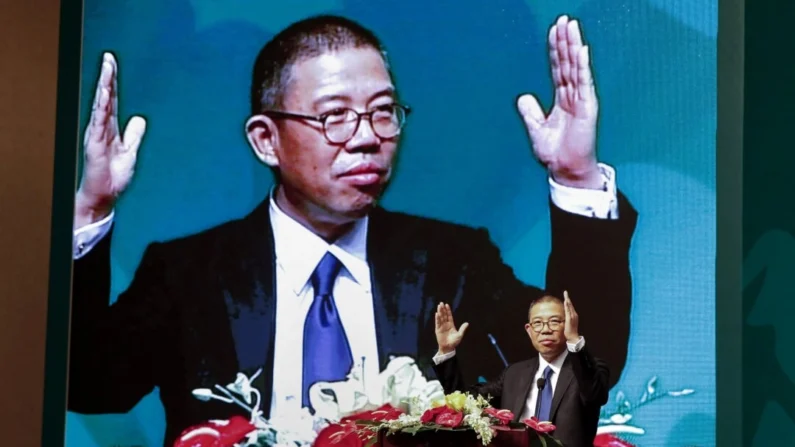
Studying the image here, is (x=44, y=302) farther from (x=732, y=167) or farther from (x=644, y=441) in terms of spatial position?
(x=732, y=167)

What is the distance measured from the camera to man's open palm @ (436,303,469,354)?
5.24m

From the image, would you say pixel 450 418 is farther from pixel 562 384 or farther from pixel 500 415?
pixel 562 384

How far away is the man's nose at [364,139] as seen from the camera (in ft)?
17.6

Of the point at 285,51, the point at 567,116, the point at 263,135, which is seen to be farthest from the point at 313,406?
the point at 567,116

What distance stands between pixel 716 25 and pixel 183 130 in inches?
104

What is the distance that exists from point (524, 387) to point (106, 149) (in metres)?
2.36

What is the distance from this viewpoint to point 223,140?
5.39m

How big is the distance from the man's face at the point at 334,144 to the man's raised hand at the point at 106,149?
73 cm

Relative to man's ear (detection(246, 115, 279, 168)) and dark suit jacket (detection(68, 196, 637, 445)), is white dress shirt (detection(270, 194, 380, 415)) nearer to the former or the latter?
dark suit jacket (detection(68, 196, 637, 445))

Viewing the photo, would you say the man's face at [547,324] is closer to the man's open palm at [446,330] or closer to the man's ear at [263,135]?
the man's open palm at [446,330]

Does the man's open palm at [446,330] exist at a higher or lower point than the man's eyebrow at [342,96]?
lower

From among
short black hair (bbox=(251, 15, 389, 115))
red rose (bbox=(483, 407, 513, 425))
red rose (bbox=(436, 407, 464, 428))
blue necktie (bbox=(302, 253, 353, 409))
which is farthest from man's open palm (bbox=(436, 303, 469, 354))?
red rose (bbox=(436, 407, 464, 428))

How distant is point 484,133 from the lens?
17.4ft

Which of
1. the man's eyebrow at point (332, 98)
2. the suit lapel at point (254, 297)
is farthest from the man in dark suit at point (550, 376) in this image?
the man's eyebrow at point (332, 98)
